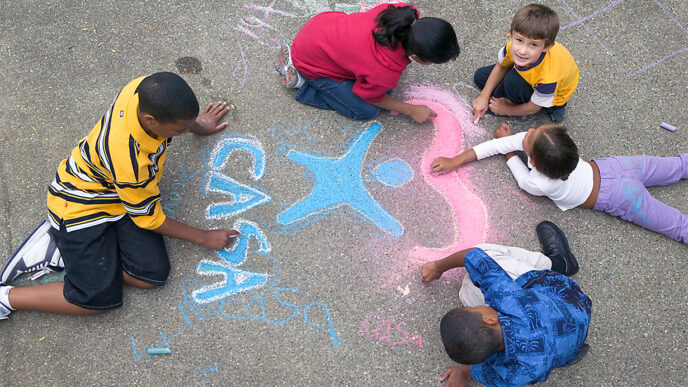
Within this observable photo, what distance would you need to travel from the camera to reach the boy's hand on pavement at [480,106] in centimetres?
336

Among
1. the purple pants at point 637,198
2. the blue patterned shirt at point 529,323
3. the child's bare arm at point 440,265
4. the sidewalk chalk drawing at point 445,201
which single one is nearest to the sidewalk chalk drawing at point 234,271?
the sidewalk chalk drawing at point 445,201

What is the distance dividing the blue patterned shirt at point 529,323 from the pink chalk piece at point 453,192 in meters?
0.48

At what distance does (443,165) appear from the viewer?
10.4 ft

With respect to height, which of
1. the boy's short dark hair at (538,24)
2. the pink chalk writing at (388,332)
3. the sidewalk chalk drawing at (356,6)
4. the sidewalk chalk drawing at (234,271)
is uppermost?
the boy's short dark hair at (538,24)

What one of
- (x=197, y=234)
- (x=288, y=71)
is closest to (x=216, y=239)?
(x=197, y=234)

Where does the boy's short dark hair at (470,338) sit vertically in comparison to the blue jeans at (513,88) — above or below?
below

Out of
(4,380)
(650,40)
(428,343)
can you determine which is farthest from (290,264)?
(650,40)

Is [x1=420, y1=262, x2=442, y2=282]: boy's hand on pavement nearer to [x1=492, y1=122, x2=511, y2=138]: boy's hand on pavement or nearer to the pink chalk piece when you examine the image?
the pink chalk piece

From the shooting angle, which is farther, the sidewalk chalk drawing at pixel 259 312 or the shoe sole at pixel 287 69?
the shoe sole at pixel 287 69

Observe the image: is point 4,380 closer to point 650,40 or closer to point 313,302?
point 313,302

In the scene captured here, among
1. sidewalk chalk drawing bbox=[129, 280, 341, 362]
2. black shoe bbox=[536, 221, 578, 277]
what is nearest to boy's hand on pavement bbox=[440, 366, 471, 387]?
sidewalk chalk drawing bbox=[129, 280, 341, 362]

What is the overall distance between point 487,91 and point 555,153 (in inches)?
30.5

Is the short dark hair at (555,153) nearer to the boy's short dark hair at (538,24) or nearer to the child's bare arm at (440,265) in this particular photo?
the boy's short dark hair at (538,24)

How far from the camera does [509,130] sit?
329cm
